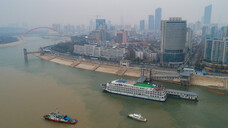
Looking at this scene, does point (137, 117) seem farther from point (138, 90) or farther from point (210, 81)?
point (210, 81)

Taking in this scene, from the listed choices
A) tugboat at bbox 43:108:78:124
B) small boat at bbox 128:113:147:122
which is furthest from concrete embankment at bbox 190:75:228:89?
tugboat at bbox 43:108:78:124

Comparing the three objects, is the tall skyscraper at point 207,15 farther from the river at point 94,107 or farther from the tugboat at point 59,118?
the tugboat at point 59,118

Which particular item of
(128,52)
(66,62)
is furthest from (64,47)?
(128,52)

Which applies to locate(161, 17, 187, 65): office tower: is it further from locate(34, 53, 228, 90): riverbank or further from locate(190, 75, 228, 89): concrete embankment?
locate(190, 75, 228, 89): concrete embankment

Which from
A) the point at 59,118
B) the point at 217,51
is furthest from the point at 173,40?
the point at 59,118

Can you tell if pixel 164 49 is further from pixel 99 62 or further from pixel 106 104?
pixel 106 104
